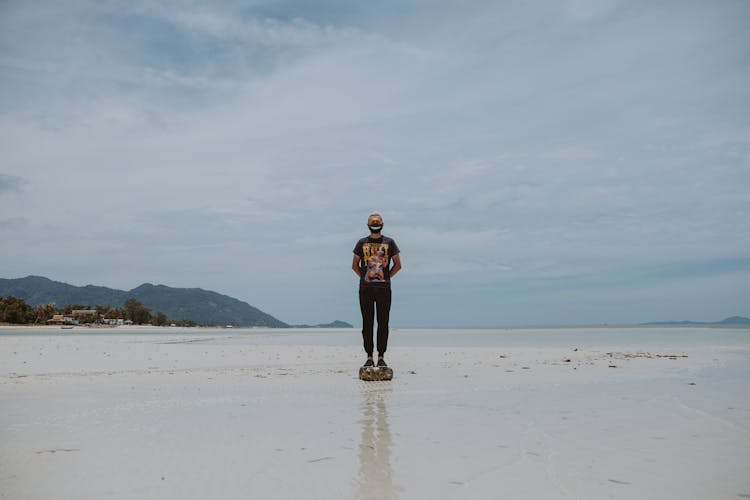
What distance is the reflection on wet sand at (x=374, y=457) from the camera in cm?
347

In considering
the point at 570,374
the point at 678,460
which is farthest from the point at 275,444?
the point at 570,374

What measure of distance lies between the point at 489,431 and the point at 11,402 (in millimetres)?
6379

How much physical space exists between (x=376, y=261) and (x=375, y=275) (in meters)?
0.28

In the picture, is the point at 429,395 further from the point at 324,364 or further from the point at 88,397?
the point at 324,364

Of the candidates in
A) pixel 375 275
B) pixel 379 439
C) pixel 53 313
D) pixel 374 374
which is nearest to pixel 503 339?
pixel 375 275

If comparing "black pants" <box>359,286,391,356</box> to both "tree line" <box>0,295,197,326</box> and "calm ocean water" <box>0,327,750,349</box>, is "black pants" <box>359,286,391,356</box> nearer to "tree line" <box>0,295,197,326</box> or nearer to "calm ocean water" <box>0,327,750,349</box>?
"calm ocean water" <box>0,327,750,349</box>

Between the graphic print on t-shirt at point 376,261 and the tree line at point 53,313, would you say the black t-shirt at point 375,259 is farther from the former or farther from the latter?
the tree line at point 53,313

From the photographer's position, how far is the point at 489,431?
5.22 meters

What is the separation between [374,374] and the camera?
991 cm

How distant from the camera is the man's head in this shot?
34.7 ft

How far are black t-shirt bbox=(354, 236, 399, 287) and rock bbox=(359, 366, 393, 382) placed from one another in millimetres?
1664

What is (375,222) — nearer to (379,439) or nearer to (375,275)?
(375,275)

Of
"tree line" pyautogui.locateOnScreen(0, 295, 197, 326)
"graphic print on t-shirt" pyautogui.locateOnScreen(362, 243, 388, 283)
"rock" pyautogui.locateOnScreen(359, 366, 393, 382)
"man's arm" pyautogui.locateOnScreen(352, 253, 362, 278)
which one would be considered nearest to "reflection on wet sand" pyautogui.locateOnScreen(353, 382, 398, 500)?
"rock" pyautogui.locateOnScreen(359, 366, 393, 382)

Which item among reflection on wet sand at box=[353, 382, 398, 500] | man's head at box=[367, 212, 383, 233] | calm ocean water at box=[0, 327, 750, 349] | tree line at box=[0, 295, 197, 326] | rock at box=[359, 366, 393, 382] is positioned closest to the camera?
reflection on wet sand at box=[353, 382, 398, 500]
